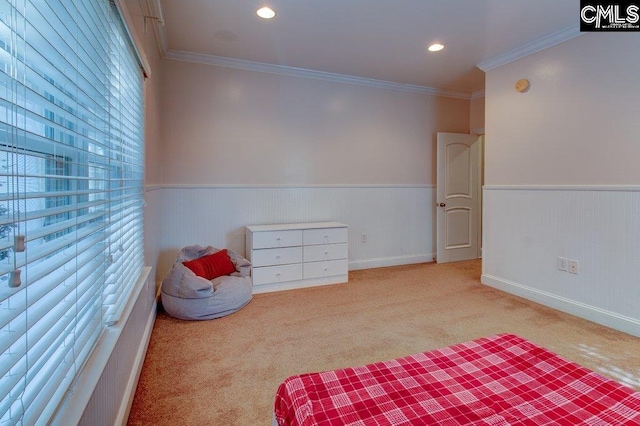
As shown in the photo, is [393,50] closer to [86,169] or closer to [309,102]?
[309,102]

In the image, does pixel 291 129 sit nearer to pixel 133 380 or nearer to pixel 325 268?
pixel 325 268

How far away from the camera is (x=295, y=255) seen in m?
3.67

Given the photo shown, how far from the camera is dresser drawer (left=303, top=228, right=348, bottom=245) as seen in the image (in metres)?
3.72

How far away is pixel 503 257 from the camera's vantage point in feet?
11.9

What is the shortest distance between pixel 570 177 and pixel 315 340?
8.77 ft

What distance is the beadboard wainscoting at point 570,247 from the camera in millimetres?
2600

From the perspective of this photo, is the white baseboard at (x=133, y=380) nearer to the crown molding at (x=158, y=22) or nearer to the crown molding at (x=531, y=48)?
the crown molding at (x=158, y=22)

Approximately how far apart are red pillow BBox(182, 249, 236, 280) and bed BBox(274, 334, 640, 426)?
7.34 ft

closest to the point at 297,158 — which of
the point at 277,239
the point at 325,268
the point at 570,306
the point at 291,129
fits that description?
the point at 291,129

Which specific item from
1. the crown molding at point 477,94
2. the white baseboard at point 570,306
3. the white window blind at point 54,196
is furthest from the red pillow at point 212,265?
the crown molding at point 477,94

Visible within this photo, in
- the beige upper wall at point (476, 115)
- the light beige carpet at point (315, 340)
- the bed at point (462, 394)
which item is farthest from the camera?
the beige upper wall at point (476, 115)

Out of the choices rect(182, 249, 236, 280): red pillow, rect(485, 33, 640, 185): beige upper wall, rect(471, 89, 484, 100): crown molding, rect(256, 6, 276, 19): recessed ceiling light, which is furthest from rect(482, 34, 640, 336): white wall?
rect(182, 249, 236, 280): red pillow

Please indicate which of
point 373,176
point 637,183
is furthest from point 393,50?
point 637,183

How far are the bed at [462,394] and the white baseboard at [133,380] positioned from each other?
916mm
